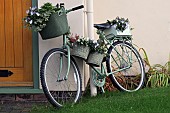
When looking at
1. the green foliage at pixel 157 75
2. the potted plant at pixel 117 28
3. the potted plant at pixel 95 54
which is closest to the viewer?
the potted plant at pixel 95 54

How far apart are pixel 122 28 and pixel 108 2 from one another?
1122 millimetres

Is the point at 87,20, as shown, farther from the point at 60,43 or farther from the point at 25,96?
the point at 25,96

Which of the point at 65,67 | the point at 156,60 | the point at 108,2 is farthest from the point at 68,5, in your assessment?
the point at 156,60

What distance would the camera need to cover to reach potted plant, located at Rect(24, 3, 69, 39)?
19.6ft

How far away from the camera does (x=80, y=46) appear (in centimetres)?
620

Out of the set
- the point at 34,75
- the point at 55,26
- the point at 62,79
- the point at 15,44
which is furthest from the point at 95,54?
the point at 15,44

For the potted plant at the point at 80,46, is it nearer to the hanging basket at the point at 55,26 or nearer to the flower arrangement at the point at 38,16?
the hanging basket at the point at 55,26

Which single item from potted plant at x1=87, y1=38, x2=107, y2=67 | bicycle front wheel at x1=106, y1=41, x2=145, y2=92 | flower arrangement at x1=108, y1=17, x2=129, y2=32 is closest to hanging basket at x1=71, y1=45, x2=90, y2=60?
potted plant at x1=87, y1=38, x2=107, y2=67

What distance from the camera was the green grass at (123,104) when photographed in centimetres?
571

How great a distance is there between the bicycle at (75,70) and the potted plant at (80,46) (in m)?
0.08

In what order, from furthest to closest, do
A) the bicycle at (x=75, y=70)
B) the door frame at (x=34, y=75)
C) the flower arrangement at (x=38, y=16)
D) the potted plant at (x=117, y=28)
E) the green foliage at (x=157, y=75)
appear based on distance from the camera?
1. the green foliage at (x=157, y=75)
2. the potted plant at (x=117, y=28)
3. the door frame at (x=34, y=75)
4. the bicycle at (x=75, y=70)
5. the flower arrangement at (x=38, y=16)

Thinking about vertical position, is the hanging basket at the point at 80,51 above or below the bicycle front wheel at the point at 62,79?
above

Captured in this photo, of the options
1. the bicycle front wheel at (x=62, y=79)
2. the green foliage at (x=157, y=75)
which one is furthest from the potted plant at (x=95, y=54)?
the green foliage at (x=157, y=75)

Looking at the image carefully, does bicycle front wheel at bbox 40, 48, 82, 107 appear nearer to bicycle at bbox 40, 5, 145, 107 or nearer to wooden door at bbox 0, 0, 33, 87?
bicycle at bbox 40, 5, 145, 107
